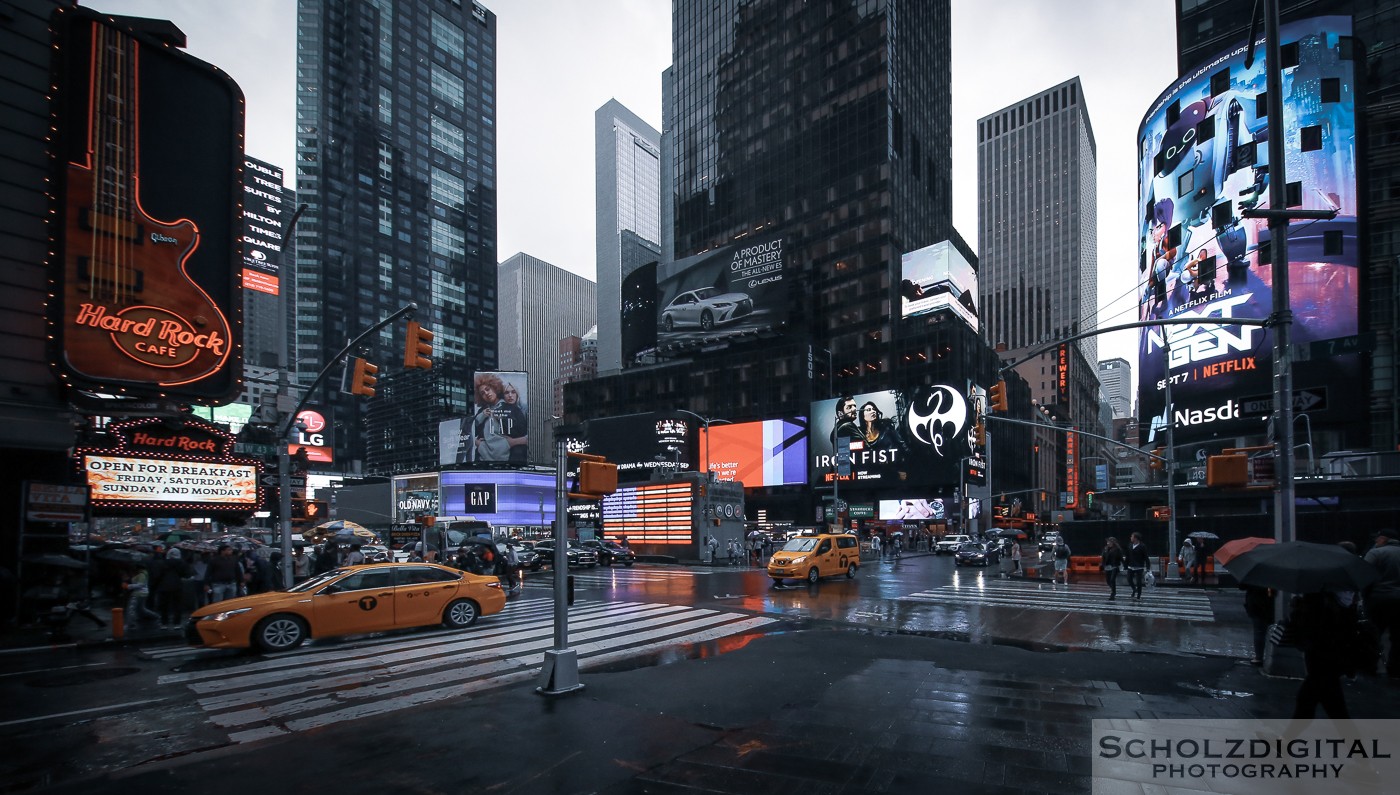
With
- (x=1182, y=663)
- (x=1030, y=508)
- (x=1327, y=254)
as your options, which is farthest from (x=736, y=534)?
(x=1030, y=508)

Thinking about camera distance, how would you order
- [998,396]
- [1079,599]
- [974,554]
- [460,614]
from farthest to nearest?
[974,554] < [1079,599] < [998,396] < [460,614]

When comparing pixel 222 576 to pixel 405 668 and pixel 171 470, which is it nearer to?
pixel 171 470

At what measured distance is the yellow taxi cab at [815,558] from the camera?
24078 mm

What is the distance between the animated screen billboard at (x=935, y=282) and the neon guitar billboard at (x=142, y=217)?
67262mm

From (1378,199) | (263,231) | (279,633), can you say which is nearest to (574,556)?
(279,633)

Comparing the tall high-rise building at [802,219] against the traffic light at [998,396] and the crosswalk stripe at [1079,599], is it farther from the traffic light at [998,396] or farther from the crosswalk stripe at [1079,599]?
the traffic light at [998,396]

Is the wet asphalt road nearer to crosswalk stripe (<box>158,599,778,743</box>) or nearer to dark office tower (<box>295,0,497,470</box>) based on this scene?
crosswalk stripe (<box>158,599,778,743</box>)

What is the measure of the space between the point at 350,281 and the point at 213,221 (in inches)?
6265

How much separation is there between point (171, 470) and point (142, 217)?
8131 millimetres

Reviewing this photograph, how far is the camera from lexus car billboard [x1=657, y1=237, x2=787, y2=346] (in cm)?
8194

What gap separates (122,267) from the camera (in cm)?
1755

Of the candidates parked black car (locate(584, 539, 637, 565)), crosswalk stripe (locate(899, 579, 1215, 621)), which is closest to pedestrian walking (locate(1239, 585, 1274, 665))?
crosswalk stripe (locate(899, 579, 1215, 621))

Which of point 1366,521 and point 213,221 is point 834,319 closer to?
point 1366,521

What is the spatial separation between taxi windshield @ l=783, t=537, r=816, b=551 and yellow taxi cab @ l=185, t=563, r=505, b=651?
11953 mm
